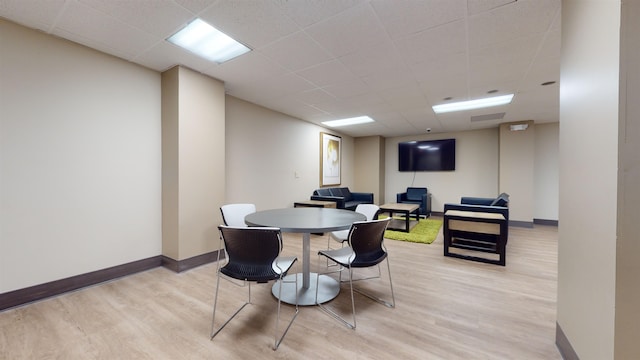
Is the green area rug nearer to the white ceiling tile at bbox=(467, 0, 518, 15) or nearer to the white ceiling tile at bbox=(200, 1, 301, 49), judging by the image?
the white ceiling tile at bbox=(467, 0, 518, 15)

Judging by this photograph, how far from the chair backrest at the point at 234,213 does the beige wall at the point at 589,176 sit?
2.90m

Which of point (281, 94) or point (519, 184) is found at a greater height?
point (281, 94)

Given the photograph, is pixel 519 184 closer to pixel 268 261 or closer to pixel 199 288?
pixel 268 261

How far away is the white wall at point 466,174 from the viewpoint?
21.8 ft

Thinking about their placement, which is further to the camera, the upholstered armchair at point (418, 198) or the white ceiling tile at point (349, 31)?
the upholstered armchair at point (418, 198)

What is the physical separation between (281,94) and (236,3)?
2.07 metres

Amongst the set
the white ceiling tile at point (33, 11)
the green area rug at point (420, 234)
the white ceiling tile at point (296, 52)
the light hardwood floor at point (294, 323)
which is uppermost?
the white ceiling tile at point (296, 52)

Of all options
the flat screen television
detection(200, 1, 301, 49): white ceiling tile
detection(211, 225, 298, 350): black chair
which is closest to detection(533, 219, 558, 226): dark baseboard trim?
the flat screen television

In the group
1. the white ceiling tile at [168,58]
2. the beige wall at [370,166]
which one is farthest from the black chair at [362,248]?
the beige wall at [370,166]

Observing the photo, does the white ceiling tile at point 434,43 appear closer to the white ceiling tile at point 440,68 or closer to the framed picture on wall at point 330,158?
the white ceiling tile at point 440,68

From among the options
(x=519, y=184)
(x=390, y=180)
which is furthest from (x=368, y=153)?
(x=519, y=184)

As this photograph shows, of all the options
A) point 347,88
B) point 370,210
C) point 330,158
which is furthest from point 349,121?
point 370,210

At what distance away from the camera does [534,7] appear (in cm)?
190

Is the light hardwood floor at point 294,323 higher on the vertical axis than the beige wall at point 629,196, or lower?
lower
